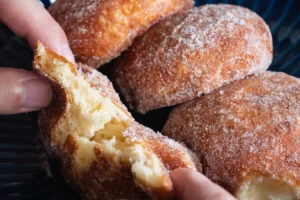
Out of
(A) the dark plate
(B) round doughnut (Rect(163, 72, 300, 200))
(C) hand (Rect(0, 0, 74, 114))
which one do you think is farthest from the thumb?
(B) round doughnut (Rect(163, 72, 300, 200))

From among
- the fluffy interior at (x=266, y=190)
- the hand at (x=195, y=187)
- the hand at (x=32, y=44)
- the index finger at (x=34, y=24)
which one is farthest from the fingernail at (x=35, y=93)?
the fluffy interior at (x=266, y=190)

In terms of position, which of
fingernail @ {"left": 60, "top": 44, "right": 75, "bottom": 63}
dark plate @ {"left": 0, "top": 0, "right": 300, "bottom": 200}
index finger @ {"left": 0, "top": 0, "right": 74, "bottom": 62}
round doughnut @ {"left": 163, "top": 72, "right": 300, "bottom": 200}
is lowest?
dark plate @ {"left": 0, "top": 0, "right": 300, "bottom": 200}

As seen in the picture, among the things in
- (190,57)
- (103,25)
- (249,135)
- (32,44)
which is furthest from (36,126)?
(249,135)

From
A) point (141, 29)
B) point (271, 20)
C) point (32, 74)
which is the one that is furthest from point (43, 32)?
point (271, 20)

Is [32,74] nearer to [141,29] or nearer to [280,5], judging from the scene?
[141,29]

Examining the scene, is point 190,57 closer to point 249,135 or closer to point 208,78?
point 208,78

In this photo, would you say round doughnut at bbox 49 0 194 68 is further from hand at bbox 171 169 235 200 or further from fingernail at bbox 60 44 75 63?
hand at bbox 171 169 235 200

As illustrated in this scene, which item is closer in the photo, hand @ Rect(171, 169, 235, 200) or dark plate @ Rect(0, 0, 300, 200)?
hand @ Rect(171, 169, 235, 200)
